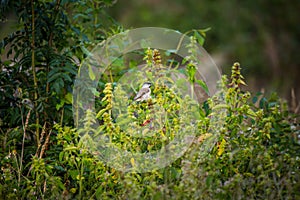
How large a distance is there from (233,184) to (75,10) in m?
1.86

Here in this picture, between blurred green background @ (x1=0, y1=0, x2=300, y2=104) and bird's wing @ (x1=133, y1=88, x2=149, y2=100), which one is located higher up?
blurred green background @ (x1=0, y1=0, x2=300, y2=104)

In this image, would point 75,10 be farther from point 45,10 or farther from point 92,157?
Answer: point 92,157

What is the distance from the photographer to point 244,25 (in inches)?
279

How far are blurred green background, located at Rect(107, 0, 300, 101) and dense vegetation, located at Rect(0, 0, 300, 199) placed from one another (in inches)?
143

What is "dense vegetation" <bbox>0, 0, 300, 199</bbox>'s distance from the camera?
2383 millimetres

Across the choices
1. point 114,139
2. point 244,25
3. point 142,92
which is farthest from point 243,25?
point 114,139

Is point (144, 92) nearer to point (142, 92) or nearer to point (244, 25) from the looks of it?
point (142, 92)

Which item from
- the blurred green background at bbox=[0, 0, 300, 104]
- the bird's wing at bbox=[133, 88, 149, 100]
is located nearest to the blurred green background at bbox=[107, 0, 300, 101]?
the blurred green background at bbox=[0, 0, 300, 104]

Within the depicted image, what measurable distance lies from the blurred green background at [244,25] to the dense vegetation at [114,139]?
11.9ft

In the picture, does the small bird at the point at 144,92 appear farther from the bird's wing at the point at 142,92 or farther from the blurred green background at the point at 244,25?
the blurred green background at the point at 244,25

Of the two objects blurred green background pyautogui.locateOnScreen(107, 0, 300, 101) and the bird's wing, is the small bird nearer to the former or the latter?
the bird's wing

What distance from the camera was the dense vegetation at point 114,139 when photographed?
2.38 metres

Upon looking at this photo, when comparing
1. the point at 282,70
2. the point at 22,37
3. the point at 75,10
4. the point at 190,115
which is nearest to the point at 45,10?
the point at 22,37

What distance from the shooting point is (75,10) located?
3.61 m
